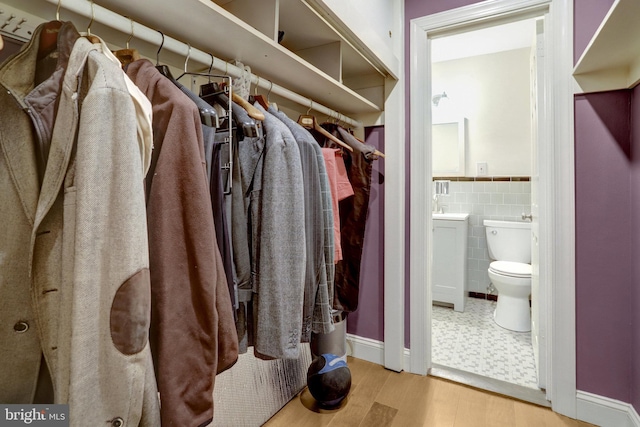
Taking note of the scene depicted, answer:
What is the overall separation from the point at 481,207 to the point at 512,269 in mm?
858

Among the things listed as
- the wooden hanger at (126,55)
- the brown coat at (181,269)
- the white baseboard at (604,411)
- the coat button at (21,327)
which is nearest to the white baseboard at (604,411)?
the white baseboard at (604,411)

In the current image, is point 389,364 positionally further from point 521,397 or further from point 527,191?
point 527,191

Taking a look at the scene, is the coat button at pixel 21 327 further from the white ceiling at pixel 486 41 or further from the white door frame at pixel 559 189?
the white ceiling at pixel 486 41

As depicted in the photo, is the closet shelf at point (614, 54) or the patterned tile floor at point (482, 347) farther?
the patterned tile floor at point (482, 347)

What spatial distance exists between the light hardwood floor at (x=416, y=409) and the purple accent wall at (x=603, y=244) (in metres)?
0.31

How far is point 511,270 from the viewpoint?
2.59m

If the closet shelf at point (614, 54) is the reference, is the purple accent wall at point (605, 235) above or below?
below

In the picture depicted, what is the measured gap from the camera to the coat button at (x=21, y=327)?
0.56m

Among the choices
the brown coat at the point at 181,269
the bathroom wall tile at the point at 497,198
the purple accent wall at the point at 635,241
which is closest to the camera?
the brown coat at the point at 181,269

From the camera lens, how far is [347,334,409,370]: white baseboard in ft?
6.63

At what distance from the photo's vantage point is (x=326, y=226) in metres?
1.16

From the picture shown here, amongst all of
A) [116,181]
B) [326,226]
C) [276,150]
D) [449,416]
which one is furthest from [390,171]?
[116,181]

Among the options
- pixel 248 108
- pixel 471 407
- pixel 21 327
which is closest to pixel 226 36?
pixel 248 108

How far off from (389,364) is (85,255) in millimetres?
1852
